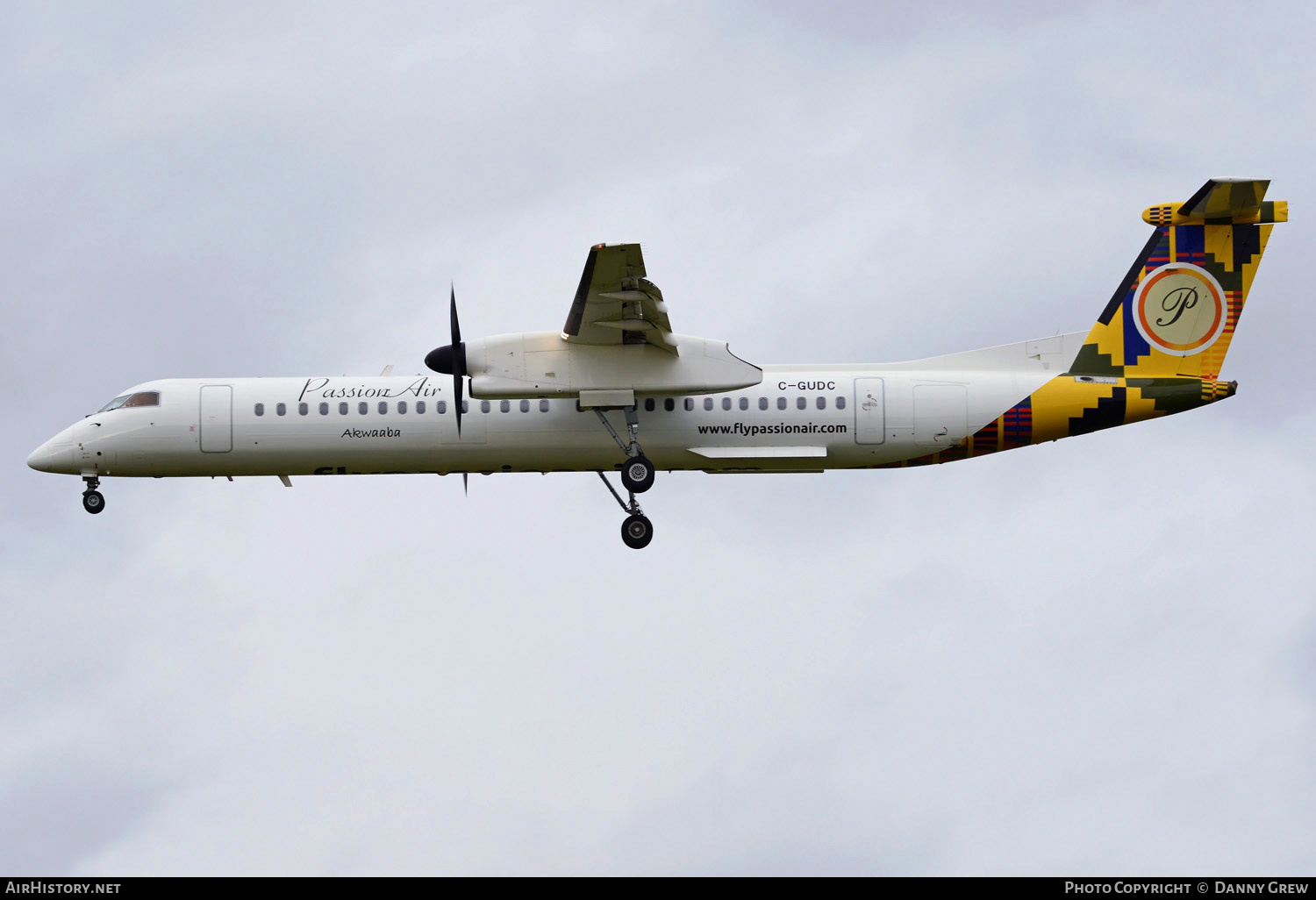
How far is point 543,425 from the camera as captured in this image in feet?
112

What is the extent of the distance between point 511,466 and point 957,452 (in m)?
8.30

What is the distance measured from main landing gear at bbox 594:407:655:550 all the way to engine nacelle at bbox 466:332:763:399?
0.67 m

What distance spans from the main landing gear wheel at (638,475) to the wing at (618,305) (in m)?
2.15

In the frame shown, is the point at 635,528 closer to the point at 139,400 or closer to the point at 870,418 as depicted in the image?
the point at 870,418

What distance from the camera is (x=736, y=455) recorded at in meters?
34.3

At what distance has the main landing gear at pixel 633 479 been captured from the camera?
3400cm

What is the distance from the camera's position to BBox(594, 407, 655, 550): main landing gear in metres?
34.0

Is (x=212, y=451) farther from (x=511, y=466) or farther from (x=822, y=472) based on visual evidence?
(x=822, y=472)

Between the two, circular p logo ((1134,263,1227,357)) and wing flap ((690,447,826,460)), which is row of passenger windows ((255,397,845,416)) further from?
circular p logo ((1134,263,1227,357))

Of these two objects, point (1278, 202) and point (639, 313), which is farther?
point (1278, 202)

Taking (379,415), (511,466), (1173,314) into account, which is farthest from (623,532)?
(1173,314)

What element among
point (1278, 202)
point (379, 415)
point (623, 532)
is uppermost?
point (1278, 202)

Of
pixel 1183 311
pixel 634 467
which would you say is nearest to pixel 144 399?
pixel 634 467

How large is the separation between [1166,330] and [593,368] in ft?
35.7
